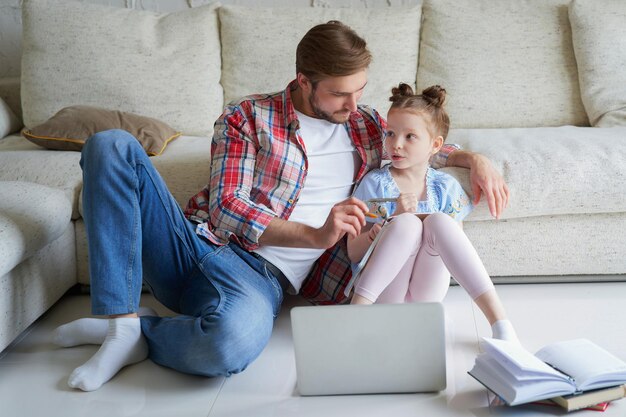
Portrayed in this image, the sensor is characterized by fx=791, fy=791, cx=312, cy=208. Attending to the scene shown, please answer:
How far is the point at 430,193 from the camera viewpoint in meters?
2.12

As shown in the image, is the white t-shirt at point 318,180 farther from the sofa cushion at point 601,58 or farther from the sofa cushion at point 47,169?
the sofa cushion at point 601,58

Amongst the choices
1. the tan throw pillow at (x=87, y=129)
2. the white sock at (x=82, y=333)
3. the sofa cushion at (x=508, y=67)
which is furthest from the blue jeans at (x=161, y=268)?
the sofa cushion at (x=508, y=67)

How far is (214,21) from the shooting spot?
3102mm

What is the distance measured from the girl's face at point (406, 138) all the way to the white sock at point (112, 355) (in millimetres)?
776

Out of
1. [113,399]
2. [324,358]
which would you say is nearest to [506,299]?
[324,358]

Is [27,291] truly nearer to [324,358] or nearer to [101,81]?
[324,358]

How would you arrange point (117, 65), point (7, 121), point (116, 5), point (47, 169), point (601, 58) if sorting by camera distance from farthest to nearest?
point (116, 5) → point (7, 121) → point (117, 65) → point (601, 58) → point (47, 169)

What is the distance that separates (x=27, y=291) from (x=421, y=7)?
73.2 inches

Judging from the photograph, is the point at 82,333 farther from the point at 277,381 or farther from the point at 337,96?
the point at 337,96

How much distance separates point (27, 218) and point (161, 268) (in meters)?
0.38

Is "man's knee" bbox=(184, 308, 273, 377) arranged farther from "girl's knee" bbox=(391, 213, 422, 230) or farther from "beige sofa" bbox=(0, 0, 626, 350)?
"beige sofa" bbox=(0, 0, 626, 350)

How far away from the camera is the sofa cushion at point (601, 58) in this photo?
110 inches

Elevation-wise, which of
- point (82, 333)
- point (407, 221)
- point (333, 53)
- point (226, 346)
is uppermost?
point (333, 53)

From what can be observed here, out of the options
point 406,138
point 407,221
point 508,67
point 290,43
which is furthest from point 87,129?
point 508,67
